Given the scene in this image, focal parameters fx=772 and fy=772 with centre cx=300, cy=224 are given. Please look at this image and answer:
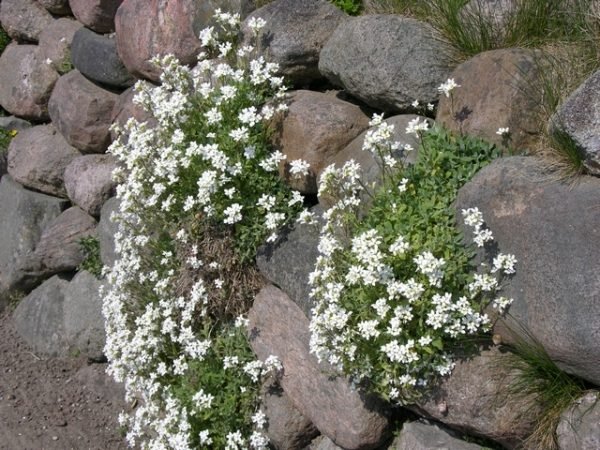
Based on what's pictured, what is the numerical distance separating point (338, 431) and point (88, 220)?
324cm

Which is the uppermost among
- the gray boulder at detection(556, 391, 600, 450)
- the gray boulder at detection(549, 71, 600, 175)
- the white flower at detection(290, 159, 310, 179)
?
the gray boulder at detection(549, 71, 600, 175)

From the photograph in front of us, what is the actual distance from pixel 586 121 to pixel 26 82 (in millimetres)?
5483

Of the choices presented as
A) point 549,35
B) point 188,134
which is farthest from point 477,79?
point 188,134

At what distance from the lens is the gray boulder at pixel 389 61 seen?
3.78m

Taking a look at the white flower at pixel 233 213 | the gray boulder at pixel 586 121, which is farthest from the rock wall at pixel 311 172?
the white flower at pixel 233 213

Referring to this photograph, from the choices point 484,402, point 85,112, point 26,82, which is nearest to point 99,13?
point 85,112

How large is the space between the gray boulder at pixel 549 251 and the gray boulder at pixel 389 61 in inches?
28.5

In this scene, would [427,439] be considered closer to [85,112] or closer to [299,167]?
[299,167]

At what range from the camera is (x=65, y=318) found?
5.90 meters

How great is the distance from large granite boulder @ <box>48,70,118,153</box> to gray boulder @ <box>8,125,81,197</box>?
179 millimetres

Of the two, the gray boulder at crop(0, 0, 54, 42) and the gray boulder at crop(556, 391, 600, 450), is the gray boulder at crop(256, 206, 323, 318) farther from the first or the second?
the gray boulder at crop(0, 0, 54, 42)

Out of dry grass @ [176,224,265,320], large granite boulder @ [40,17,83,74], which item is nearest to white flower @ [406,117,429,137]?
dry grass @ [176,224,265,320]

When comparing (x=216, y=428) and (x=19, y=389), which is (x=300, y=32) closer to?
(x=216, y=428)

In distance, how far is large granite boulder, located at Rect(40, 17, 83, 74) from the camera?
6.51 metres
